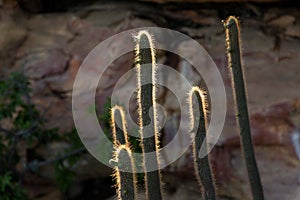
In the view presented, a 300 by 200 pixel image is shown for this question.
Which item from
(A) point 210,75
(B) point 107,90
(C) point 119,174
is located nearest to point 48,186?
(B) point 107,90

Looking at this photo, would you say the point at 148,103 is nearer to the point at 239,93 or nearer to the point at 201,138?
the point at 201,138

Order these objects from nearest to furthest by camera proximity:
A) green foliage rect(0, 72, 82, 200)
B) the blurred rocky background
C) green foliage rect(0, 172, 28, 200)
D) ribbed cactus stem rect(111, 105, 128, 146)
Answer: ribbed cactus stem rect(111, 105, 128, 146), the blurred rocky background, green foliage rect(0, 172, 28, 200), green foliage rect(0, 72, 82, 200)

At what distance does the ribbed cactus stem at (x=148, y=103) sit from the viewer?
196 centimetres

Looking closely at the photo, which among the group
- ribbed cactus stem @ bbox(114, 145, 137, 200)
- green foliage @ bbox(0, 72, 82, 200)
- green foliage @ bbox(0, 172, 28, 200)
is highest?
green foliage @ bbox(0, 72, 82, 200)

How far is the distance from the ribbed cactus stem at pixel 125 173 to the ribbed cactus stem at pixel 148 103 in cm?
9

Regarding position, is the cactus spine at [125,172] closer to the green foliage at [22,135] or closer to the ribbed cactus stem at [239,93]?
the ribbed cactus stem at [239,93]

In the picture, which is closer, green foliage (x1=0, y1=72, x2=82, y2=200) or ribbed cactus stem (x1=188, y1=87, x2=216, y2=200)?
ribbed cactus stem (x1=188, y1=87, x2=216, y2=200)

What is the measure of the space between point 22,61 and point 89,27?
482 millimetres

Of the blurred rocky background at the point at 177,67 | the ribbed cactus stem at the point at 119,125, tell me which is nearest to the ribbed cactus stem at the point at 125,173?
the ribbed cactus stem at the point at 119,125

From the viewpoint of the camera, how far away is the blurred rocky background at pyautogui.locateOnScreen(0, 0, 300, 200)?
339 cm

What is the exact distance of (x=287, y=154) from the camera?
3.34 meters

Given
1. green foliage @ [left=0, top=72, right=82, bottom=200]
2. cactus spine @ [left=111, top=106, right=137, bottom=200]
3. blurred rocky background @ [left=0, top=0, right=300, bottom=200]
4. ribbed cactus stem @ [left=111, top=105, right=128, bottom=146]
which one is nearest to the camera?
cactus spine @ [left=111, top=106, right=137, bottom=200]

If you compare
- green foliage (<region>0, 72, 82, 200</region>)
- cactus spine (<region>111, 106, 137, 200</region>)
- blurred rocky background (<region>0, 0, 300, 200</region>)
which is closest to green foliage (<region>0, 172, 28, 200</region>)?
green foliage (<region>0, 72, 82, 200</region>)

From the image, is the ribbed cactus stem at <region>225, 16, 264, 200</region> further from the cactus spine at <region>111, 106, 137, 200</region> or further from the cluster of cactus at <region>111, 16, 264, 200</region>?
the cactus spine at <region>111, 106, 137, 200</region>
